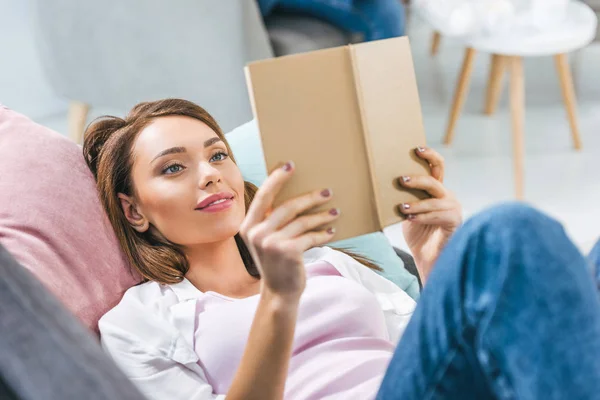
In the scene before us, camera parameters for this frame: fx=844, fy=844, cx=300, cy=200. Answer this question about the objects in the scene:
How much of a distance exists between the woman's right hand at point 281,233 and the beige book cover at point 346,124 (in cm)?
2

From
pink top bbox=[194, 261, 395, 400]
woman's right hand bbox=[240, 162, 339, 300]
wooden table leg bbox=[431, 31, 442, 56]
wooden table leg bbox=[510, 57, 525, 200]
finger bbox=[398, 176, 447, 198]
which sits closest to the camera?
woman's right hand bbox=[240, 162, 339, 300]

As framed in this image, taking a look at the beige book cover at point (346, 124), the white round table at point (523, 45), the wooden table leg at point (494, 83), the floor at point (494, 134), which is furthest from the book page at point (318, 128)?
the wooden table leg at point (494, 83)

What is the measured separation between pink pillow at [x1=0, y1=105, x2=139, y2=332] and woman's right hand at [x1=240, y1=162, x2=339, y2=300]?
0.34 m

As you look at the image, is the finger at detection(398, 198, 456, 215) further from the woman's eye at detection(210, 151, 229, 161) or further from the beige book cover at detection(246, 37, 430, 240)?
the woman's eye at detection(210, 151, 229, 161)

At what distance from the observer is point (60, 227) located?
1.15m

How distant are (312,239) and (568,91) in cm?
209

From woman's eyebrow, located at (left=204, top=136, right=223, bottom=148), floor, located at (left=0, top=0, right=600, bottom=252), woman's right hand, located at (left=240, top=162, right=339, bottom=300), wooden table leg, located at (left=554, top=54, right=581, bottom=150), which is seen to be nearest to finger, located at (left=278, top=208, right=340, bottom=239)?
woman's right hand, located at (left=240, top=162, right=339, bottom=300)

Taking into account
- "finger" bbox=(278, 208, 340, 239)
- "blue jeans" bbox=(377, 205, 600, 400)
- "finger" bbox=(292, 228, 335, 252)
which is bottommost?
"blue jeans" bbox=(377, 205, 600, 400)

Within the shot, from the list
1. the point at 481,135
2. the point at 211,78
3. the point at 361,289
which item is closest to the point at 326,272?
the point at 361,289

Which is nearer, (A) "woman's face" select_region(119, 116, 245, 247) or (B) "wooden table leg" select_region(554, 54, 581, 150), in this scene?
(A) "woman's face" select_region(119, 116, 245, 247)

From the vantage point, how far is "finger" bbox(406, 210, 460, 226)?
38.4 inches

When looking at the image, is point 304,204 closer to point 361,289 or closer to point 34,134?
point 361,289

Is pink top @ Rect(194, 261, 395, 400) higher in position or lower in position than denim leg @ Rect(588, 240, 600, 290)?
lower

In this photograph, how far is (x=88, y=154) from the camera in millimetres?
1254
